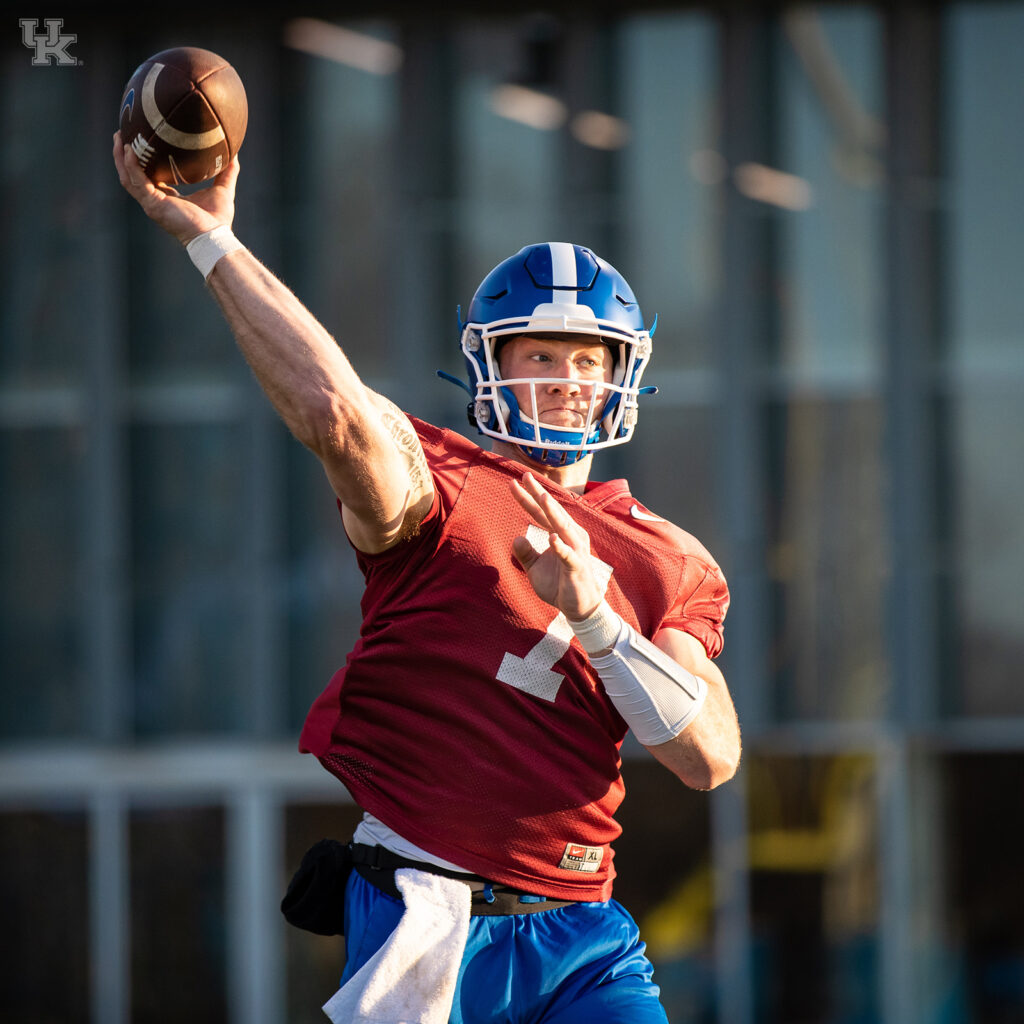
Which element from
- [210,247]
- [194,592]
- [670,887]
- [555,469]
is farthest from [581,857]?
[194,592]

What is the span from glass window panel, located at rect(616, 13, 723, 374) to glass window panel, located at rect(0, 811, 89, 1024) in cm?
486

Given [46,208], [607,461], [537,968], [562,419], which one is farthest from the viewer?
[46,208]

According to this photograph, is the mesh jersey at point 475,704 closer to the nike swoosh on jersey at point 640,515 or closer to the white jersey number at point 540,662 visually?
the white jersey number at point 540,662

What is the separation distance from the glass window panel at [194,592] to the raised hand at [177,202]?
6.78m

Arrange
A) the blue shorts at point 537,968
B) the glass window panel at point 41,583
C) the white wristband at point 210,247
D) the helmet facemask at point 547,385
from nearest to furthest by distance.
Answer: the white wristband at point 210,247 → the blue shorts at point 537,968 → the helmet facemask at point 547,385 → the glass window panel at point 41,583

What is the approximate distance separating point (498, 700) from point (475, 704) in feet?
0.16

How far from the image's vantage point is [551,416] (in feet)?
11.1

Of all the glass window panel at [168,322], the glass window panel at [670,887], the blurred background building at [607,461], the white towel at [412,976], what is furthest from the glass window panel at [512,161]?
the white towel at [412,976]

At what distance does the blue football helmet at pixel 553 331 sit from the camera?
3.40 metres

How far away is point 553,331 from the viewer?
3434 millimetres

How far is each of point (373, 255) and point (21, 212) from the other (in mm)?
2429

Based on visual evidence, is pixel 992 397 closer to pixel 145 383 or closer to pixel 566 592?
pixel 145 383

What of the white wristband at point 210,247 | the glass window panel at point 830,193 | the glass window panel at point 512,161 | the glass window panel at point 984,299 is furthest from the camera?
the glass window panel at point 512,161

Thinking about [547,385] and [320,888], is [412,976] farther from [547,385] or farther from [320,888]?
[547,385]
